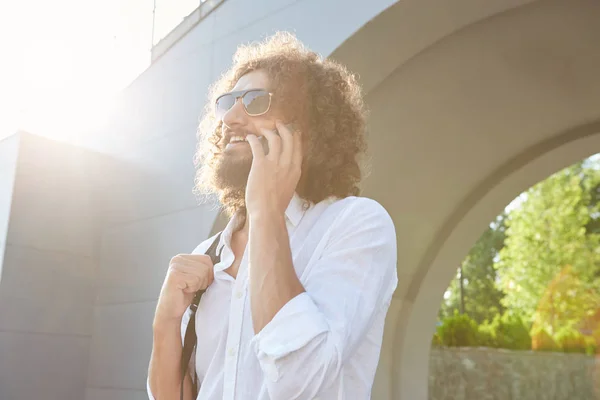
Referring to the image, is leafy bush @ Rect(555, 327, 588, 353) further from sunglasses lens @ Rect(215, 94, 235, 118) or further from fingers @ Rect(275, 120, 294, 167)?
fingers @ Rect(275, 120, 294, 167)

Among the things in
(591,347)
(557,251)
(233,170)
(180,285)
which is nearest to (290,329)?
(180,285)

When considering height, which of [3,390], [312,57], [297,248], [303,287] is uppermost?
[312,57]

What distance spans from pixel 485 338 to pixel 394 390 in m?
10.6

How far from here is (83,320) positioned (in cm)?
505

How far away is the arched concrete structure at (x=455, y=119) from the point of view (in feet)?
12.7

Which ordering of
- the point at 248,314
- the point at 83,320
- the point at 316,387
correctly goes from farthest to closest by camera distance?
the point at 83,320
the point at 248,314
the point at 316,387

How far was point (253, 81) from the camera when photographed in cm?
217

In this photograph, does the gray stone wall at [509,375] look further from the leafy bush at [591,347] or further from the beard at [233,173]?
the beard at [233,173]

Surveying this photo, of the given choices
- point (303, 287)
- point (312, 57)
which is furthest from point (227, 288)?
point (312, 57)

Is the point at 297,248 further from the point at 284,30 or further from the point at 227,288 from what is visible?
the point at 284,30

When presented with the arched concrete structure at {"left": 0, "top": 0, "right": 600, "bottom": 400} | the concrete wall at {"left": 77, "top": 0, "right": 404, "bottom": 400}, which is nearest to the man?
the arched concrete structure at {"left": 0, "top": 0, "right": 600, "bottom": 400}

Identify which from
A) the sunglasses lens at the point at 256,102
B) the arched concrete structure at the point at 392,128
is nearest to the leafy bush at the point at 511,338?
the arched concrete structure at the point at 392,128

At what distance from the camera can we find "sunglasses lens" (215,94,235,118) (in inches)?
82.2

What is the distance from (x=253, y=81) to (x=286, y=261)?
0.87m
